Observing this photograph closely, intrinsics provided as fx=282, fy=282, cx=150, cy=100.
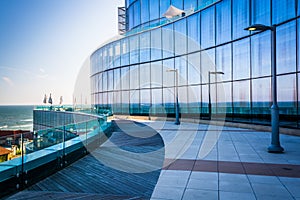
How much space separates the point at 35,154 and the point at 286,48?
51.7ft

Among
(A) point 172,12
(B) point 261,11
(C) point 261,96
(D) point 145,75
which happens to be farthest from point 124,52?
(C) point 261,96

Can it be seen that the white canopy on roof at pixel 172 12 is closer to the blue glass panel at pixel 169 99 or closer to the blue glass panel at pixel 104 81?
the blue glass panel at pixel 169 99

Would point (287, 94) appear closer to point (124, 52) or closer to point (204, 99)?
point (204, 99)

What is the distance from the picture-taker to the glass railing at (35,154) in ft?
22.3

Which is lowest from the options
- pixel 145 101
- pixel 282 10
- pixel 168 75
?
pixel 145 101

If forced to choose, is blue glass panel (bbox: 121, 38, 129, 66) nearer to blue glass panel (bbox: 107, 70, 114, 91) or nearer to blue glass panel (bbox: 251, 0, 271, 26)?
blue glass panel (bbox: 107, 70, 114, 91)

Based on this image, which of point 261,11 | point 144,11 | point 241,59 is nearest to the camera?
point 261,11

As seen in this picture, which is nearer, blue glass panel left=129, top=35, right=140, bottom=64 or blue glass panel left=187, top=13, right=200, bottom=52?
blue glass panel left=187, top=13, right=200, bottom=52

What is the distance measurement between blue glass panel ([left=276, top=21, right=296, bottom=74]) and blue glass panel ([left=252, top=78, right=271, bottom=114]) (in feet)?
5.59

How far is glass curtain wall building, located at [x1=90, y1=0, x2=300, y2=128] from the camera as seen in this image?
17672 millimetres

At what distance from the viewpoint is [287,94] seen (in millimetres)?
17469

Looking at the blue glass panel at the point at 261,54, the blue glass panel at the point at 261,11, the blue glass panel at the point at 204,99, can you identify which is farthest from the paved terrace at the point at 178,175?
the blue glass panel at the point at 204,99

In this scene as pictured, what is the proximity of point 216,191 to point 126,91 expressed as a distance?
3154 centimetres

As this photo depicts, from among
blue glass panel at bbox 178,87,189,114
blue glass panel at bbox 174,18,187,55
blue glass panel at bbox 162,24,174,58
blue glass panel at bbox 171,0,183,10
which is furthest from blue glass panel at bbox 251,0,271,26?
blue glass panel at bbox 171,0,183,10
